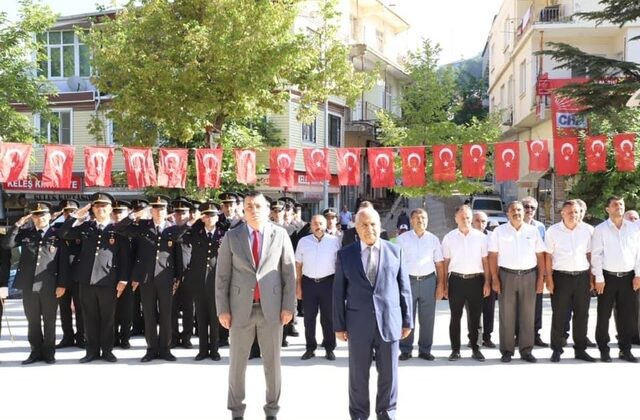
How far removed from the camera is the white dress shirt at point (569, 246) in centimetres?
916

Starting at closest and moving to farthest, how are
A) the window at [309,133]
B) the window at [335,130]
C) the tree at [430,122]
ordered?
the window at [309,133] < the tree at [430,122] < the window at [335,130]

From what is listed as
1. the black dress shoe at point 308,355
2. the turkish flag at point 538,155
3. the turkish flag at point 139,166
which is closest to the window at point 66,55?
the turkish flag at point 139,166

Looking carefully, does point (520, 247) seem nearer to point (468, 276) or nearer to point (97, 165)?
point (468, 276)

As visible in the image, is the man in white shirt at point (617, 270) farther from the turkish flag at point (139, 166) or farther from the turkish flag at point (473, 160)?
the turkish flag at point (139, 166)

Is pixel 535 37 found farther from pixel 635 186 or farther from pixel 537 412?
pixel 537 412

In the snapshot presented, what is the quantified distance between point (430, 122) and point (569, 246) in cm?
2546

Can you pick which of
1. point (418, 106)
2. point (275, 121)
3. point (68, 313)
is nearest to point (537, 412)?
point (68, 313)

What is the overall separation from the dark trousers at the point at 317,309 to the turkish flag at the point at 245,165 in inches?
255

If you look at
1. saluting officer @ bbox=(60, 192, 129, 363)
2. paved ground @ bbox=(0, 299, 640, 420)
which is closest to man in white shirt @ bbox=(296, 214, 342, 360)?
paved ground @ bbox=(0, 299, 640, 420)

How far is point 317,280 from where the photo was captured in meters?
9.62

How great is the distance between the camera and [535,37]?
30.7m

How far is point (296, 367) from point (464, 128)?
86.2 feet

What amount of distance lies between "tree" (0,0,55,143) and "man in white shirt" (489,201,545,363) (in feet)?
53.0

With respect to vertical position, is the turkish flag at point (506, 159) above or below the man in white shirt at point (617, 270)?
above
